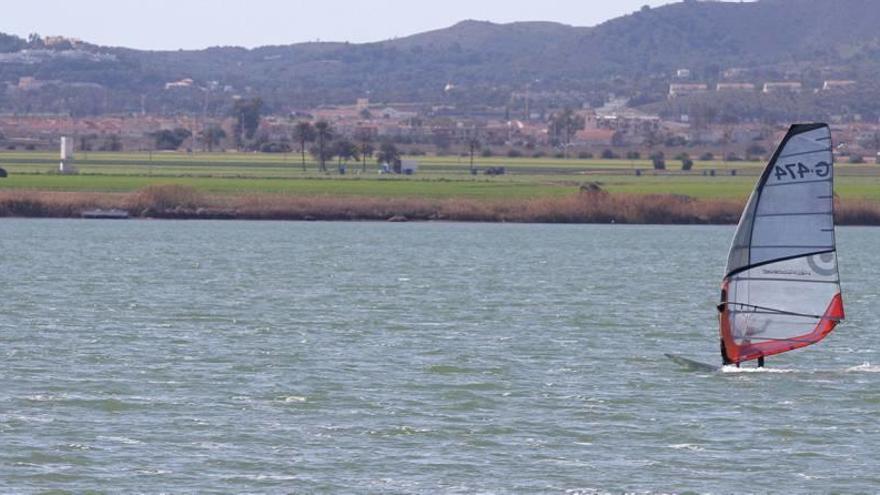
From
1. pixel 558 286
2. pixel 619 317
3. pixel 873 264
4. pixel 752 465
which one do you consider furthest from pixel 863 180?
pixel 752 465

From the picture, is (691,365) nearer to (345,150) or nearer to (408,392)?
(408,392)

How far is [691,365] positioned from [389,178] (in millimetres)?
102615

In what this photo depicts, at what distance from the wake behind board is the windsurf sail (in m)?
1.16

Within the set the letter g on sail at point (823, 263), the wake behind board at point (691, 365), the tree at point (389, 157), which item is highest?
the letter g on sail at point (823, 263)

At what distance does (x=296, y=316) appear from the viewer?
4984cm

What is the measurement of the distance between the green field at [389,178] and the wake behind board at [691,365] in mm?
80165

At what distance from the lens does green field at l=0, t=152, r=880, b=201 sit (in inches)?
4803

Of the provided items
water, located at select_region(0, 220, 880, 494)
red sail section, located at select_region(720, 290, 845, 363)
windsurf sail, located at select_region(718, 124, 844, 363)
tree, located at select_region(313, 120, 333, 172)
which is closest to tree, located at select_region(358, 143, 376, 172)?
tree, located at select_region(313, 120, 333, 172)

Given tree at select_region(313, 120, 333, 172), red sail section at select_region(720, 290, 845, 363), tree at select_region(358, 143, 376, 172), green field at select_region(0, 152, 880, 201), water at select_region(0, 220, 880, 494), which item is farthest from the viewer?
tree at select_region(358, 143, 376, 172)

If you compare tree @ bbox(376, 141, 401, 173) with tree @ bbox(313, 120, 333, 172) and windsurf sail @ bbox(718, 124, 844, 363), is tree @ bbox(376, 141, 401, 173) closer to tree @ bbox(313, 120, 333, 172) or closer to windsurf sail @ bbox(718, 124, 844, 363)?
tree @ bbox(313, 120, 333, 172)

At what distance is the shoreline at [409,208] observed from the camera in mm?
112625

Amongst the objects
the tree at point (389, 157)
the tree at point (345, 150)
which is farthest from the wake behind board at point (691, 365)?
the tree at point (345, 150)

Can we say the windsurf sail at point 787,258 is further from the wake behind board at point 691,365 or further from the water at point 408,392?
the wake behind board at point 691,365

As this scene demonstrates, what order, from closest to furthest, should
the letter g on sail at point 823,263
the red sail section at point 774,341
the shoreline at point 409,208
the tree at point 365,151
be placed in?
the letter g on sail at point 823,263
the red sail section at point 774,341
the shoreline at point 409,208
the tree at point 365,151
